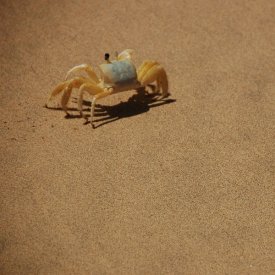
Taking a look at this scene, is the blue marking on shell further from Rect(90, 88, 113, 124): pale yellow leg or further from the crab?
Rect(90, 88, 113, 124): pale yellow leg

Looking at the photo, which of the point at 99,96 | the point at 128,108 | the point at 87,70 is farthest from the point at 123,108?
the point at 87,70

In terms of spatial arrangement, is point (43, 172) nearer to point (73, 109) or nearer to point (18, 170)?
point (18, 170)

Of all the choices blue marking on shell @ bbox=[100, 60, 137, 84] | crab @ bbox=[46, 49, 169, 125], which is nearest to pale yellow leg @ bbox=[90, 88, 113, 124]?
crab @ bbox=[46, 49, 169, 125]

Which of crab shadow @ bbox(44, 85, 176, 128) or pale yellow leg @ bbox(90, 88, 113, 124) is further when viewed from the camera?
crab shadow @ bbox(44, 85, 176, 128)

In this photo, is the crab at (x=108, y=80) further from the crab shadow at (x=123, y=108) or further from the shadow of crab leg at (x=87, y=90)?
the crab shadow at (x=123, y=108)

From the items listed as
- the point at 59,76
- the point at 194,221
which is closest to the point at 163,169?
the point at 194,221

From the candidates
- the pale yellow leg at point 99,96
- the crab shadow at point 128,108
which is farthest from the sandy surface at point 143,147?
the pale yellow leg at point 99,96

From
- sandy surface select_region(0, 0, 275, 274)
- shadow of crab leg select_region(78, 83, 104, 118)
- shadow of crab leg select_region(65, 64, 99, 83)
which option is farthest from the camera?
shadow of crab leg select_region(65, 64, 99, 83)
